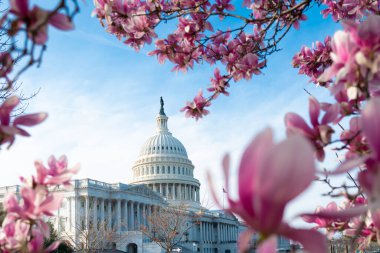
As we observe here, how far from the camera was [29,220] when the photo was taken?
1.91m

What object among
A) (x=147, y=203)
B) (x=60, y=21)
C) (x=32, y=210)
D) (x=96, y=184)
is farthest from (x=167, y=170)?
(x=60, y=21)

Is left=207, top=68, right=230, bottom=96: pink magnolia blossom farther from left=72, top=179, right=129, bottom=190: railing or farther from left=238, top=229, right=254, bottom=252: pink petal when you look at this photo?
left=72, top=179, right=129, bottom=190: railing

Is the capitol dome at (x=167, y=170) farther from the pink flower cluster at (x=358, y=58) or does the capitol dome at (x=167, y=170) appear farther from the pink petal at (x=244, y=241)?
the pink petal at (x=244, y=241)

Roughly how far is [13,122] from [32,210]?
1.14ft

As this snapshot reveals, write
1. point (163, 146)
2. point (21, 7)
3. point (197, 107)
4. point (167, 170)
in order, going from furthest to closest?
point (163, 146)
point (167, 170)
point (197, 107)
point (21, 7)

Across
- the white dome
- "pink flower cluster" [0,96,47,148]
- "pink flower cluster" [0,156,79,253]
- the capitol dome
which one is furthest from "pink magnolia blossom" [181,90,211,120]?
the white dome

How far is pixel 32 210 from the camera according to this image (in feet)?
6.03

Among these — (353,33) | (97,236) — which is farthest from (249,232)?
(97,236)

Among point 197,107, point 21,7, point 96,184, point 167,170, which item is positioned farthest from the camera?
point 167,170

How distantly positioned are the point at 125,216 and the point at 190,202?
26.0 m

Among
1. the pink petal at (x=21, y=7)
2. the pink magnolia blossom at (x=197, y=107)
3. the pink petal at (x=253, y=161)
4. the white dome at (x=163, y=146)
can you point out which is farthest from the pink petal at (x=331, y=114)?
the white dome at (x=163, y=146)

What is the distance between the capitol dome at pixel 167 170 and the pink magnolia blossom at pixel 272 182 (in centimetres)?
9079

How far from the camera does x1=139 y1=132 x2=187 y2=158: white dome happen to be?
3792 inches

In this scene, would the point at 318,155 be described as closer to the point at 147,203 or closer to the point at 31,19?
the point at 31,19
